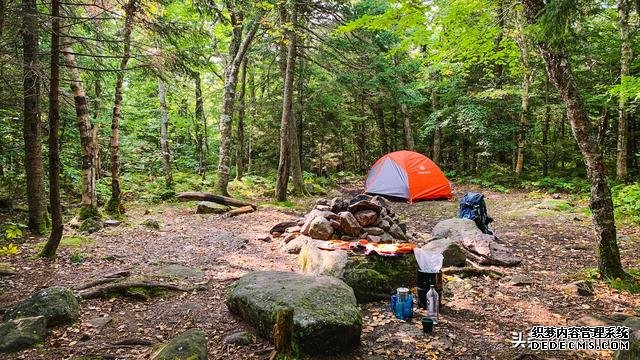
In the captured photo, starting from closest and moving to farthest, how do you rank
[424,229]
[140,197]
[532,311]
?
[532,311]
[424,229]
[140,197]

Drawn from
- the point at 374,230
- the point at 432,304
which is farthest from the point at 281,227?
the point at 432,304

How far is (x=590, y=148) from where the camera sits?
5375mm

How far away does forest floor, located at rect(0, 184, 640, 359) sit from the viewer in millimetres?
3965

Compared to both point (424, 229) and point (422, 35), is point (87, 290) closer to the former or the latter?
point (422, 35)

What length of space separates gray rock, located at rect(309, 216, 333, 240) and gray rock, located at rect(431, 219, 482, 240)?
2.56 meters

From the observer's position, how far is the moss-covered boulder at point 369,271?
5.28 meters

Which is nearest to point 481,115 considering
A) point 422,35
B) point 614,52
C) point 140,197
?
point 614,52

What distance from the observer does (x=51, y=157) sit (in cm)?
582

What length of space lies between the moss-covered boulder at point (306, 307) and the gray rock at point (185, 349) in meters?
0.70

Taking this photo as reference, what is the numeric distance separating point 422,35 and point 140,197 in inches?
477

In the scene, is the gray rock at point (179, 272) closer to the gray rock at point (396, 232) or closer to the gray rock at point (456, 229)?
the gray rock at point (396, 232)

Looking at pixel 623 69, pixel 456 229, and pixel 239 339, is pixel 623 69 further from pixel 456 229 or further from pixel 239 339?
pixel 239 339

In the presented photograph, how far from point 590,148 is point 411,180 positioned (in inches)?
318

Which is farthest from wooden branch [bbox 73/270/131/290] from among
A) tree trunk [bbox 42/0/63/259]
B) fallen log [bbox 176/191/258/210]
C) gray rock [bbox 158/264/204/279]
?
fallen log [bbox 176/191/258/210]
